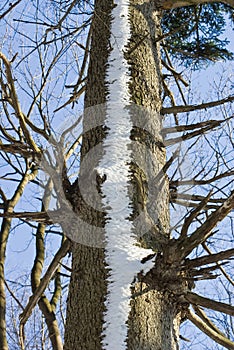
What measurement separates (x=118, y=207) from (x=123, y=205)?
0.07 feet

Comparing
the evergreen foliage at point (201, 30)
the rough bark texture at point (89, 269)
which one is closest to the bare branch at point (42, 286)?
the rough bark texture at point (89, 269)

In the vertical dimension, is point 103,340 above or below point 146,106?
below

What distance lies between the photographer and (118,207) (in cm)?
201

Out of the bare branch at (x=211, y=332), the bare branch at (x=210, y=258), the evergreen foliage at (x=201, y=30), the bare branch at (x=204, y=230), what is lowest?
the bare branch at (x=211, y=332)

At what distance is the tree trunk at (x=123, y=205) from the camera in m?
1.78

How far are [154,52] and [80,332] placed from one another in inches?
62.1

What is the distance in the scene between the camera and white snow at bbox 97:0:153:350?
1.75 metres

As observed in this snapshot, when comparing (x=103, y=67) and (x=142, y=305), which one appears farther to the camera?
(x=103, y=67)

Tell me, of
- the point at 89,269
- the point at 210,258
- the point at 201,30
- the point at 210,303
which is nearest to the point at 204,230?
the point at 210,258

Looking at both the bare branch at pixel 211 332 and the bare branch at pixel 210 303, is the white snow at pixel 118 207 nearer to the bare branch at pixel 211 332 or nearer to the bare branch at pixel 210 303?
the bare branch at pixel 210 303

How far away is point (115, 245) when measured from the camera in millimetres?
1894

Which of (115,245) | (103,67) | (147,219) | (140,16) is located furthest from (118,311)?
(140,16)

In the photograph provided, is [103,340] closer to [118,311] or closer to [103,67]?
[118,311]

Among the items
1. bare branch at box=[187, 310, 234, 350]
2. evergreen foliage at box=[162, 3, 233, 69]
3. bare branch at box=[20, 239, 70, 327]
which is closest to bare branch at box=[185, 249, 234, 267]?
bare branch at box=[187, 310, 234, 350]
